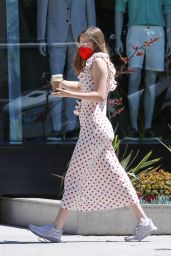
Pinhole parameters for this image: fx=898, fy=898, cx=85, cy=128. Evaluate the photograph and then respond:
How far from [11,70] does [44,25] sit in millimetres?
614

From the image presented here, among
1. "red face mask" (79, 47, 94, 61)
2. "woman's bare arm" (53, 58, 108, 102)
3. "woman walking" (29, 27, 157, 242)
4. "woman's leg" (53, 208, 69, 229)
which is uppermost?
"red face mask" (79, 47, 94, 61)

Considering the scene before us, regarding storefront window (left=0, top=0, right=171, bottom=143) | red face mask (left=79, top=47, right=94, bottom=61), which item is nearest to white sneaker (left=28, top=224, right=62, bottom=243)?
red face mask (left=79, top=47, right=94, bottom=61)

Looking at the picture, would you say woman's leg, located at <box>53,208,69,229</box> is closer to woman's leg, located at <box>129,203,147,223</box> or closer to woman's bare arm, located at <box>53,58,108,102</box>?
woman's leg, located at <box>129,203,147,223</box>

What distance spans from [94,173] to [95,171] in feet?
0.06

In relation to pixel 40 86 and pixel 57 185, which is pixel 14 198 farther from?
pixel 40 86

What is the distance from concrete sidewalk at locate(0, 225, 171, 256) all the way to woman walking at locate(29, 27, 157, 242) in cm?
13

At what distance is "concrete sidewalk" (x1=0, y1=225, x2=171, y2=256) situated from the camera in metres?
7.20

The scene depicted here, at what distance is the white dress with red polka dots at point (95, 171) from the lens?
751 centimetres

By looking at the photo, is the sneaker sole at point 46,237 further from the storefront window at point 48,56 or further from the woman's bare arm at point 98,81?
the storefront window at point 48,56

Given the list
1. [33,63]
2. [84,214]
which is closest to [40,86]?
[33,63]

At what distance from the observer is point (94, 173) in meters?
7.54

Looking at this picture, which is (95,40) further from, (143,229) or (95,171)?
(143,229)
